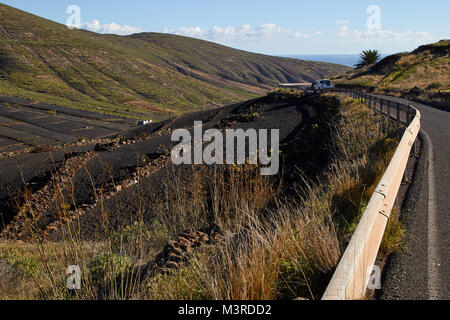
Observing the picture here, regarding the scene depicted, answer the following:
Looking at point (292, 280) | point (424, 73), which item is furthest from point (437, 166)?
point (424, 73)

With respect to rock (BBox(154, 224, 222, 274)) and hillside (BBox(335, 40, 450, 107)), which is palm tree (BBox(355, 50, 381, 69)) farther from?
rock (BBox(154, 224, 222, 274))

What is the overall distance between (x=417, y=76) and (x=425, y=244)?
4838 centimetres

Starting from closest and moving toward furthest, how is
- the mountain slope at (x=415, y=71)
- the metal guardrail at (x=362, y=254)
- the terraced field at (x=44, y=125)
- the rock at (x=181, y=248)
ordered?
the metal guardrail at (x=362, y=254) → the rock at (x=181, y=248) → the mountain slope at (x=415, y=71) → the terraced field at (x=44, y=125)

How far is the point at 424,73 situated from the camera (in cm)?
4641

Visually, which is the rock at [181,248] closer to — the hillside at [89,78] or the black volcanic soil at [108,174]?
the black volcanic soil at [108,174]

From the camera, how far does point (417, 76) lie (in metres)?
46.3

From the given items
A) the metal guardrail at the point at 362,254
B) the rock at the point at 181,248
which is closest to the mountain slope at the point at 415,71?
the rock at the point at 181,248

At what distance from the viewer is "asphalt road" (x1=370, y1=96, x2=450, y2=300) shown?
3.33m
